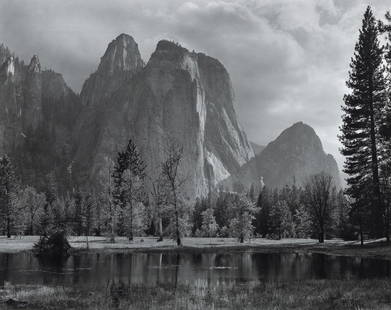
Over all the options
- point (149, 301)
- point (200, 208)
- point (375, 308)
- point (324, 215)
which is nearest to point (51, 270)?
point (149, 301)

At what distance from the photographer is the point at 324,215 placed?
2820 inches

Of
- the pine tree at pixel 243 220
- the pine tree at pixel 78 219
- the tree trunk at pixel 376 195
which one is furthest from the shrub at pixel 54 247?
the pine tree at pixel 78 219

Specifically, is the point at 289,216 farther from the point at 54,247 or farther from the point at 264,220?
the point at 54,247

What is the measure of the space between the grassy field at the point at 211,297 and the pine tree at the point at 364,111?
98.4ft

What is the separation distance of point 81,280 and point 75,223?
103574mm

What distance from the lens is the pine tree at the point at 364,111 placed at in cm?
4916

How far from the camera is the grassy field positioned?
1537cm

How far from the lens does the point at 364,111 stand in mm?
50031

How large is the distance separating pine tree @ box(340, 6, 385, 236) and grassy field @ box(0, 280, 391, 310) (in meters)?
30.0

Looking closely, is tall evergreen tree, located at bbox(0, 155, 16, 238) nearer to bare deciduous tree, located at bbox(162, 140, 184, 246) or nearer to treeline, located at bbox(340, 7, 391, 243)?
bare deciduous tree, located at bbox(162, 140, 184, 246)

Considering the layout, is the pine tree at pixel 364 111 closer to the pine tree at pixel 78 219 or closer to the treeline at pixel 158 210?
the treeline at pixel 158 210

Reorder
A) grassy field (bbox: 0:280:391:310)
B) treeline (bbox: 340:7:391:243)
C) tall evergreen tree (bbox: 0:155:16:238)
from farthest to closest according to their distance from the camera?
tall evergreen tree (bbox: 0:155:16:238), treeline (bbox: 340:7:391:243), grassy field (bbox: 0:280:391:310)

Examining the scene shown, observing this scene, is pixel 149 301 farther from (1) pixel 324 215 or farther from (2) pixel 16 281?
(1) pixel 324 215

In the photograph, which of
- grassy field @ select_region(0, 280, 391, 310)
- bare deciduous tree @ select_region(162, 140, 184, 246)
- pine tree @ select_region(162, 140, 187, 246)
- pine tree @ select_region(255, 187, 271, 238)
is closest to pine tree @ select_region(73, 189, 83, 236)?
pine tree @ select_region(255, 187, 271, 238)
